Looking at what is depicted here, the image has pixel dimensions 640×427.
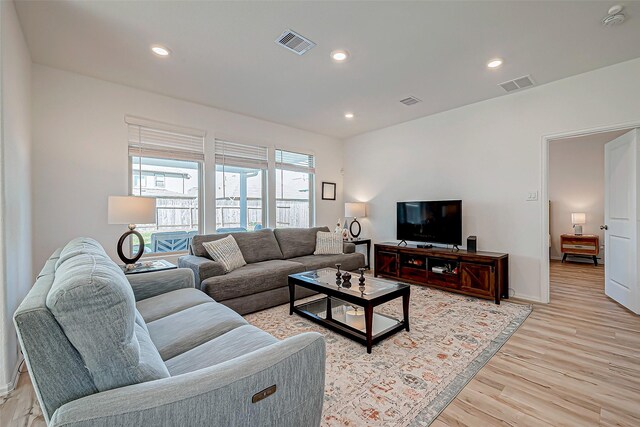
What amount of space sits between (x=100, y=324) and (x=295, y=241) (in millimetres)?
3707

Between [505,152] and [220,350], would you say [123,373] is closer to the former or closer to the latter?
[220,350]

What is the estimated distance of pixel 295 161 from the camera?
5312 millimetres

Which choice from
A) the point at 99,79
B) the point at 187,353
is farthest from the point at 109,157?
the point at 187,353

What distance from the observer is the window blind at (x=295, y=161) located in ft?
16.6

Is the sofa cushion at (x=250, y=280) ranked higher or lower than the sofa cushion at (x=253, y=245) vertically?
lower

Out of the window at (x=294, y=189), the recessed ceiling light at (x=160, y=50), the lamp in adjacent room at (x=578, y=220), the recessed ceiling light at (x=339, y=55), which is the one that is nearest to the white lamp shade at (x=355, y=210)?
the window at (x=294, y=189)

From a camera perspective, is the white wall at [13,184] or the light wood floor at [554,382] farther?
the white wall at [13,184]

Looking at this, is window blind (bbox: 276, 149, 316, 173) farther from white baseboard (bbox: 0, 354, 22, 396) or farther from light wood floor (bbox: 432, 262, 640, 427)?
light wood floor (bbox: 432, 262, 640, 427)

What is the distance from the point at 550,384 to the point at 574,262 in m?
5.56

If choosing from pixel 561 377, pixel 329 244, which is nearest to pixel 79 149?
pixel 329 244

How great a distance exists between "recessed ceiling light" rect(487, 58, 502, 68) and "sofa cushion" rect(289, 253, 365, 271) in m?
2.97

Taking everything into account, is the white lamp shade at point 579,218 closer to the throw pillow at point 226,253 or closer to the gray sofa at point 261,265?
the gray sofa at point 261,265

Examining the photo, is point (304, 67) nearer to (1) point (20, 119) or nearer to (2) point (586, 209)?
(1) point (20, 119)

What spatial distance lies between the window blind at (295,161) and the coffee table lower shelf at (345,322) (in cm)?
272
